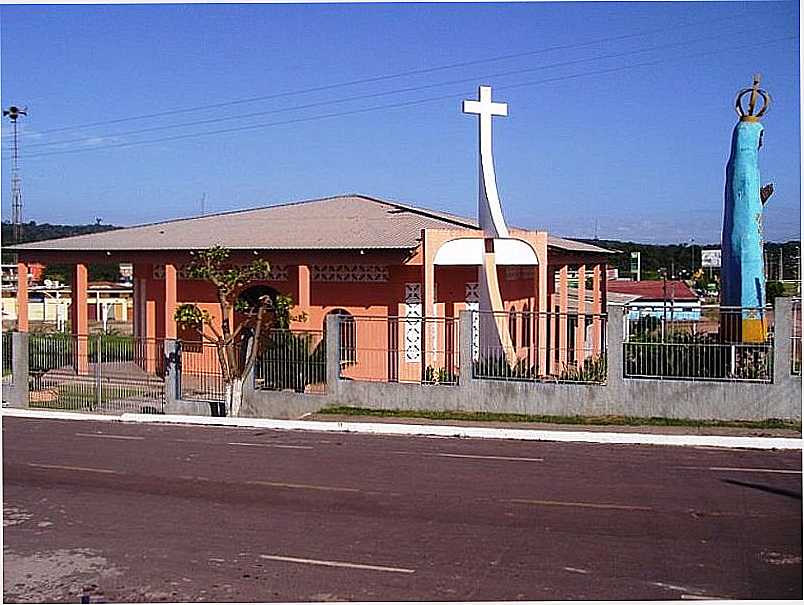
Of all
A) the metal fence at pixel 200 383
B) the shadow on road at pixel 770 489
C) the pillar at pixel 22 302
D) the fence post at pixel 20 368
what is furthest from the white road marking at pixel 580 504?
the pillar at pixel 22 302

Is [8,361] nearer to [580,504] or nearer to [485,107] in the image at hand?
[485,107]

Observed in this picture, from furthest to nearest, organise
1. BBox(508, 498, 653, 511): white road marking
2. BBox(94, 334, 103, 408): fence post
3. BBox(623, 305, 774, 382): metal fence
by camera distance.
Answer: BBox(94, 334, 103, 408): fence post
BBox(623, 305, 774, 382): metal fence
BBox(508, 498, 653, 511): white road marking

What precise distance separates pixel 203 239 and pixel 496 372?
405 inches

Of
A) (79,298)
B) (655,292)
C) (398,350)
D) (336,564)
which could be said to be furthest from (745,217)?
(655,292)

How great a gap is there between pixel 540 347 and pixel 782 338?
4408 millimetres

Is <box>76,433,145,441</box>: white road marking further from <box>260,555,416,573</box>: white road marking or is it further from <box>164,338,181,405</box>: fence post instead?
<box>260,555,416,573</box>: white road marking

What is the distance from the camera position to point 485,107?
22.6 m

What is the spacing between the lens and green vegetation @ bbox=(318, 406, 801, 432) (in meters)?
17.5

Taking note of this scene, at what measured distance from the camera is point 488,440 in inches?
663

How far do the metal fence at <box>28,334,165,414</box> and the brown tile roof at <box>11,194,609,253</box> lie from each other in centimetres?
333

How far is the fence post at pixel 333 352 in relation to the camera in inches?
789

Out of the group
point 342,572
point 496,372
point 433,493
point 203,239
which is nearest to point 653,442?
point 496,372

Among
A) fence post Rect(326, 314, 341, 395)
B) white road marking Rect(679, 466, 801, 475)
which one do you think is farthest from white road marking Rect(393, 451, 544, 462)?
fence post Rect(326, 314, 341, 395)

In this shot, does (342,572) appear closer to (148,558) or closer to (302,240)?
(148,558)
